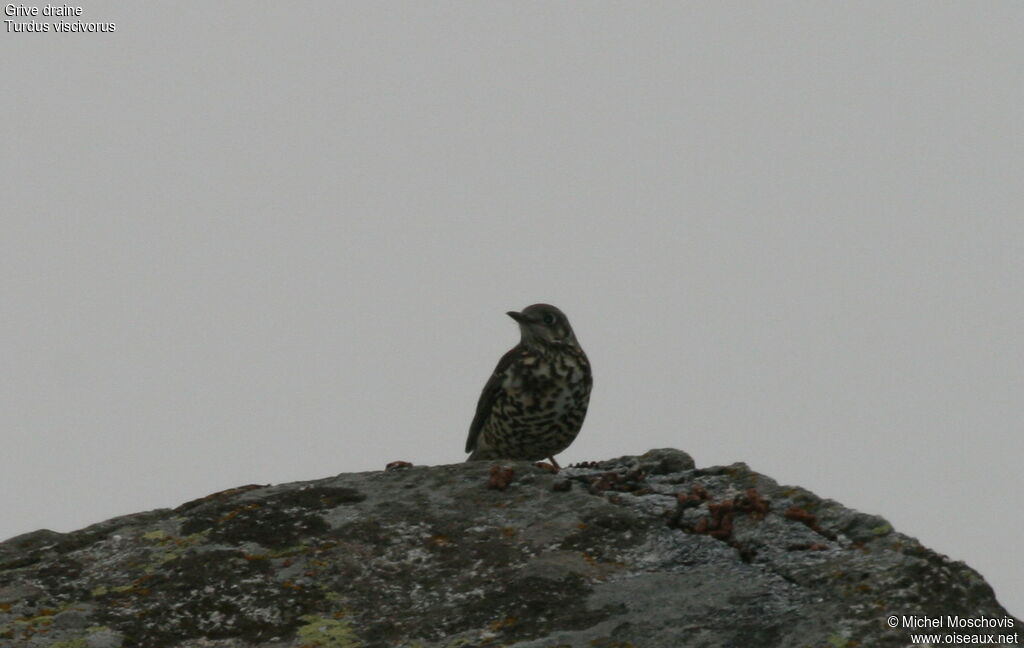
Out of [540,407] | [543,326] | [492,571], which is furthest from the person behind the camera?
[543,326]

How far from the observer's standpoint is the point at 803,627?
167 inches

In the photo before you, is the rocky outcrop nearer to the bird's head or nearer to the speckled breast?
the speckled breast

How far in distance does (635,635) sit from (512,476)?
1616 mm

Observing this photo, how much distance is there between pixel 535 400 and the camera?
9.32m

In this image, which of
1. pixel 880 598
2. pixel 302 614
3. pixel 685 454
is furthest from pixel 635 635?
Result: pixel 685 454

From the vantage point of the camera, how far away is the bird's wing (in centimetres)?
972

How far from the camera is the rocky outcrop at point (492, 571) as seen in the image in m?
4.34

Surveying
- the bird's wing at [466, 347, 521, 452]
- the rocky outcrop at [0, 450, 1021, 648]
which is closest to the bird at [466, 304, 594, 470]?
the bird's wing at [466, 347, 521, 452]

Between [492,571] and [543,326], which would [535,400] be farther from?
[492,571]

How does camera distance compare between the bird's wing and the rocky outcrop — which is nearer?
the rocky outcrop

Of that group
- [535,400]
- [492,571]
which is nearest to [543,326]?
[535,400]

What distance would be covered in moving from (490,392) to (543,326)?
76 centimetres

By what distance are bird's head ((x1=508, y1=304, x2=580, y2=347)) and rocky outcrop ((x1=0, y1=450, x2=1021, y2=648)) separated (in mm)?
4052

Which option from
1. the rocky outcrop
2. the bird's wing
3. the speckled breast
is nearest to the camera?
the rocky outcrop
